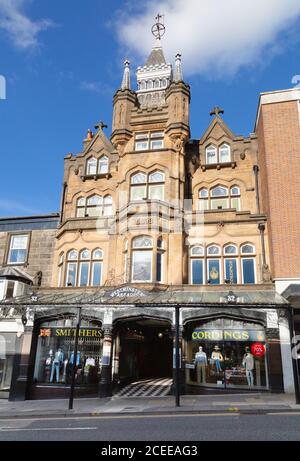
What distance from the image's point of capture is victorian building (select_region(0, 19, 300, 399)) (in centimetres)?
Answer: 1828

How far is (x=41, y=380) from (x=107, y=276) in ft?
21.6

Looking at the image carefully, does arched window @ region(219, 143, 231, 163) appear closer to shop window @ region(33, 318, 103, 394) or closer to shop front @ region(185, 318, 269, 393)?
shop front @ region(185, 318, 269, 393)

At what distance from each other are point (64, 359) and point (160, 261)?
7.43 meters

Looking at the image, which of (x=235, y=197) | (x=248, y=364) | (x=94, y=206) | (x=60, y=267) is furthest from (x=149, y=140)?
(x=248, y=364)

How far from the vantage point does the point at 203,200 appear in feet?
81.2

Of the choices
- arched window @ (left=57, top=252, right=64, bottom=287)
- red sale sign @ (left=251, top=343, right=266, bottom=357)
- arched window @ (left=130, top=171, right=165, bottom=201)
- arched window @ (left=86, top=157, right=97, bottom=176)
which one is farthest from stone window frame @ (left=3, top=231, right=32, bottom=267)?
red sale sign @ (left=251, top=343, right=266, bottom=357)

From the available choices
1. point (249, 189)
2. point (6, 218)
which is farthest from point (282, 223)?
point (6, 218)

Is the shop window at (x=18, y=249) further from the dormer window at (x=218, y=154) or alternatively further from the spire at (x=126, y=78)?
the dormer window at (x=218, y=154)

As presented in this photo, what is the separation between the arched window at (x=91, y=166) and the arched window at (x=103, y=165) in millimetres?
372

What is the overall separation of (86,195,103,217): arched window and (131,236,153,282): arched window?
16.9 ft

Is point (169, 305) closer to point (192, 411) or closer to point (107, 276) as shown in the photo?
point (192, 411)

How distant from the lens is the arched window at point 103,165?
88.7 ft

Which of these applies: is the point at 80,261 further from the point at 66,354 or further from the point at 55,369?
A: the point at 55,369

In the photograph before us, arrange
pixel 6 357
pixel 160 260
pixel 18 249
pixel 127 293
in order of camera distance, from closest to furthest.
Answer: pixel 127 293
pixel 6 357
pixel 160 260
pixel 18 249
